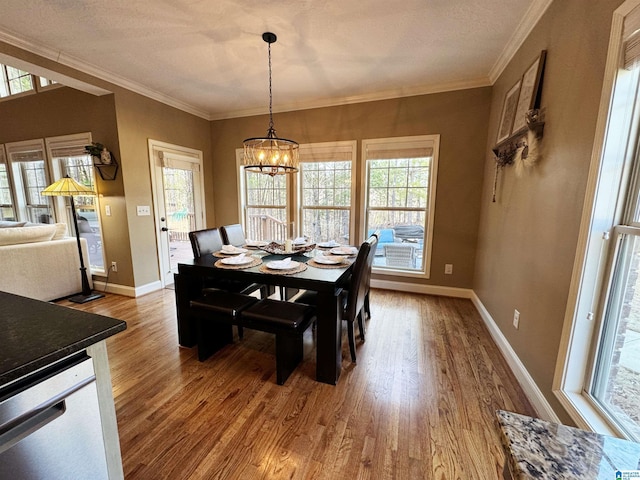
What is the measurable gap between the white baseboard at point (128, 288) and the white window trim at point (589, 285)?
4161 mm

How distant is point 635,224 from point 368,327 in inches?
80.0

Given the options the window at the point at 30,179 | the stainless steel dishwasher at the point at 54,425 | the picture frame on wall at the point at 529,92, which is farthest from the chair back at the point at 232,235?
the window at the point at 30,179

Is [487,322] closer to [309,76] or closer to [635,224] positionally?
[635,224]

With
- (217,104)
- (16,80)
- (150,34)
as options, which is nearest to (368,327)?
(150,34)

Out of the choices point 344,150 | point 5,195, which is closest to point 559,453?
point 344,150

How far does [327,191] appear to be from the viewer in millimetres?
3998

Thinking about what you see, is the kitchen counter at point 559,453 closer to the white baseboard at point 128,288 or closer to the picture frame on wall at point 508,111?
the picture frame on wall at point 508,111

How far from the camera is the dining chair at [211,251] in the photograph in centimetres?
249

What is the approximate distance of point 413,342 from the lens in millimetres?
2459

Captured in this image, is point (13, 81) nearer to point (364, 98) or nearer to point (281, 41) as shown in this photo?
point (281, 41)

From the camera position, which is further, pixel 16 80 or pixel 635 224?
pixel 16 80

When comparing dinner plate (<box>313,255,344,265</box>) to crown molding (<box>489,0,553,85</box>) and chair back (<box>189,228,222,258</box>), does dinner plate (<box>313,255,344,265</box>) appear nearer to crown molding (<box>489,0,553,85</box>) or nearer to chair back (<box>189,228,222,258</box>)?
chair back (<box>189,228,222,258</box>)

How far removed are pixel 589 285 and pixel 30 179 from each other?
645 centimetres

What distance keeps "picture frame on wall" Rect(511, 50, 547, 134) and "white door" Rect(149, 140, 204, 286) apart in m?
4.00
